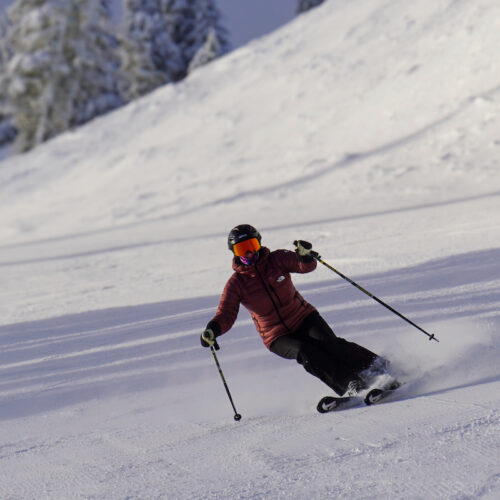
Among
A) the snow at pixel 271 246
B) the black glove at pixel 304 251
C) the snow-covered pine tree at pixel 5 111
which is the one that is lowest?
the snow at pixel 271 246

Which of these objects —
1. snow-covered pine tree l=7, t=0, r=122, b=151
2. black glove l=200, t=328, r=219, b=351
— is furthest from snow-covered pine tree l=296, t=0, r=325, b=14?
black glove l=200, t=328, r=219, b=351

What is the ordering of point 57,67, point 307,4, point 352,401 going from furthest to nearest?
point 307,4, point 57,67, point 352,401

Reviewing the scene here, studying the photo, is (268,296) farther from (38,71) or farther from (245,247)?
(38,71)

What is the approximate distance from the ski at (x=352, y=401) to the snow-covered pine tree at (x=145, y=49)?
32368 millimetres

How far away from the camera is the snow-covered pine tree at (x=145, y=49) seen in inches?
1345

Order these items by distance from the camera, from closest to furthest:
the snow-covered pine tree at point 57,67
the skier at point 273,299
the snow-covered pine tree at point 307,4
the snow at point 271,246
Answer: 1. the snow at point 271,246
2. the skier at point 273,299
3. the snow-covered pine tree at point 57,67
4. the snow-covered pine tree at point 307,4

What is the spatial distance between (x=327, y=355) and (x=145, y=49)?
32.5 metres

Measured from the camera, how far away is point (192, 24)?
3681 cm

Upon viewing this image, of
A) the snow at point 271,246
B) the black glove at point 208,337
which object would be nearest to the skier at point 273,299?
the black glove at point 208,337

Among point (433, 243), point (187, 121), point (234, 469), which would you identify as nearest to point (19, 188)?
point (187, 121)

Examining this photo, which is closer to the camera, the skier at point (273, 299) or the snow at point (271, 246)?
the snow at point (271, 246)

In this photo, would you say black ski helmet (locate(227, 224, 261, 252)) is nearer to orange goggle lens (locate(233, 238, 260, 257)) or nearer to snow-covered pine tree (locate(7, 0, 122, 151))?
orange goggle lens (locate(233, 238, 260, 257))

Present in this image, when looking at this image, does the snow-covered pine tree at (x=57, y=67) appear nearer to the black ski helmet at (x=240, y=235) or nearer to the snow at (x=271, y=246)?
the snow at (x=271, y=246)

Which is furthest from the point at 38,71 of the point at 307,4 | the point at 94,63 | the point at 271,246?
the point at 271,246
